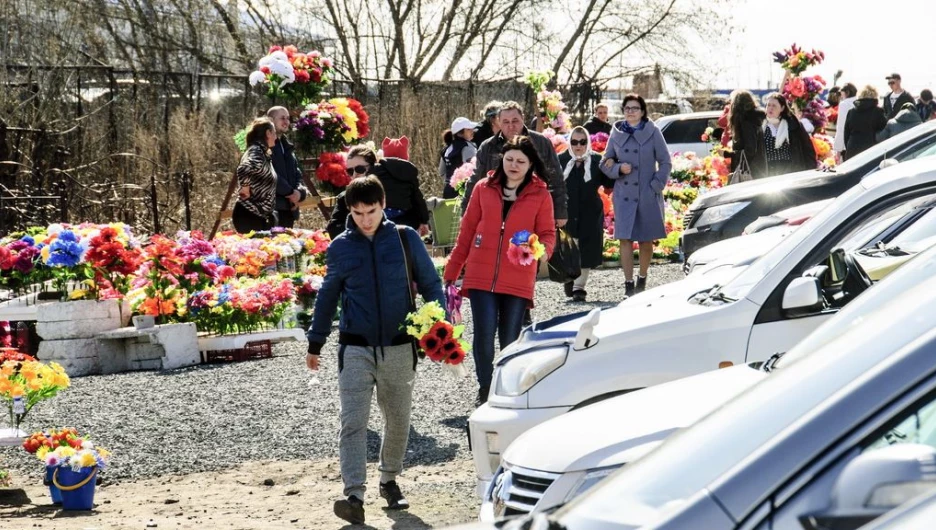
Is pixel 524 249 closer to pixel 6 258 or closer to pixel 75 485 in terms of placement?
pixel 75 485

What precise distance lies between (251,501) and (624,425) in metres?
3.65

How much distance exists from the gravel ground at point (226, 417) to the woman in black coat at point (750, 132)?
5.97 m

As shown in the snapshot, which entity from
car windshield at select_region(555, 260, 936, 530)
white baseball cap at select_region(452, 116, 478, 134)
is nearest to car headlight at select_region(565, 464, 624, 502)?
car windshield at select_region(555, 260, 936, 530)

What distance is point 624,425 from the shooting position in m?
4.09

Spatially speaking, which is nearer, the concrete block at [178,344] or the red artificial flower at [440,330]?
the red artificial flower at [440,330]

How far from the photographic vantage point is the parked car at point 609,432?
4.00 metres

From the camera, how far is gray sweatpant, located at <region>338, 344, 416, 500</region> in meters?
6.73

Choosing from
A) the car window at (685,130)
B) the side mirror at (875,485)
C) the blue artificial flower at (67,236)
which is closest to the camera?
the side mirror at (875,485)

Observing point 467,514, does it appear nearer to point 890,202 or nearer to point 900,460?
point 890,202

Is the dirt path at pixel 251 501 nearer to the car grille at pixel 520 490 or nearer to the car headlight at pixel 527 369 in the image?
the car headlight at pixel 527 369

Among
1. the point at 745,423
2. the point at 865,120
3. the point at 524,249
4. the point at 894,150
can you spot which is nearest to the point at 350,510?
the point at 524,249

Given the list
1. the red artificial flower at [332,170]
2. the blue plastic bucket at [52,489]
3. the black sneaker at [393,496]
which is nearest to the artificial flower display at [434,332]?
the black sneaker at [393,496]

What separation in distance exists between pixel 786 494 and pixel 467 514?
463 cm

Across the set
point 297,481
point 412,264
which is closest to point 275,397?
Answer: point 297,481
